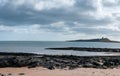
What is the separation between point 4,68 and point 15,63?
1970mm

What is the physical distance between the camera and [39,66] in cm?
3434

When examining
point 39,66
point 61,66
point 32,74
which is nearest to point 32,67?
point 39,66

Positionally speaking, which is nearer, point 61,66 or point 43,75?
point 43,75

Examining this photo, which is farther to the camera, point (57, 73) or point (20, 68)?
point (20, 68)

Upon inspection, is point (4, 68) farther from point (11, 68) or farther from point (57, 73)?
point (57, 73)

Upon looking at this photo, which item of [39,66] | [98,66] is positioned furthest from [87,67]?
[39,66]

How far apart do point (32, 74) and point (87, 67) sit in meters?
8.30

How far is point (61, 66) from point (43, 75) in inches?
273

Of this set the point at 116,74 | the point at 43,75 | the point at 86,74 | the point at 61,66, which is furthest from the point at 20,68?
the point at 116,74

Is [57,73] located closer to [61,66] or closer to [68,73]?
[68,73]

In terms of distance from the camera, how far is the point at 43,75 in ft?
90.1

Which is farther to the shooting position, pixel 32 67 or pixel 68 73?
pixel 32 67

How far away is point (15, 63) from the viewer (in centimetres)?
3522

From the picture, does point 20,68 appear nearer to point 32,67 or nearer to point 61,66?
point 32,67
